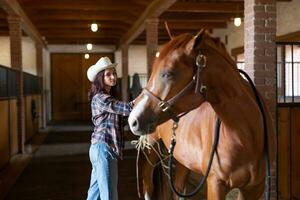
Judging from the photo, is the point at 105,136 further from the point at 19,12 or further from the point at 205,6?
the point at 205,6

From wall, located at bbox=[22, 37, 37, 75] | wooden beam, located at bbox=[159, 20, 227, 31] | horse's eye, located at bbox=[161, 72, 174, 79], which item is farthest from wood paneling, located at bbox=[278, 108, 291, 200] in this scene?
wall, located at bbox=[22, 37, 37, 75]

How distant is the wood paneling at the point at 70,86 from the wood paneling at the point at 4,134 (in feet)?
32.4

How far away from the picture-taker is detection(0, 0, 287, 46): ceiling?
8852 millimetres

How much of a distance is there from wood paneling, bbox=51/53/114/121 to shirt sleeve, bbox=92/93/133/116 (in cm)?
1435

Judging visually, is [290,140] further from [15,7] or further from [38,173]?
[15,7]

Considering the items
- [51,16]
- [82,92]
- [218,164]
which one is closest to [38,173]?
[218,164]

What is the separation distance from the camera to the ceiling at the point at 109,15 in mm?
8852

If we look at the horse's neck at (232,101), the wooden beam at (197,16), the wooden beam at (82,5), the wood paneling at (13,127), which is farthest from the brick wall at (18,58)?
the horse's neck at (232,101)

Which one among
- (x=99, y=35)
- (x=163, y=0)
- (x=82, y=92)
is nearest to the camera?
(x=163, y=0)

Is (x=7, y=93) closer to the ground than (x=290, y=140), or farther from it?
farther from it

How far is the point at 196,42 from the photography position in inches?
70.2

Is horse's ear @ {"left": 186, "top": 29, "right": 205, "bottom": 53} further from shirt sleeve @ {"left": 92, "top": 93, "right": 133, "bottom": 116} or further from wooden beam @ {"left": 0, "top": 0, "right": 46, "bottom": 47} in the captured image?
wooden beam @ {"left": 0, "top": 0, "right": 46, "bottom": 47}

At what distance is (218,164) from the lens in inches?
80.0

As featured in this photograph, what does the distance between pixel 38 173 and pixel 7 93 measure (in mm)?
1868
